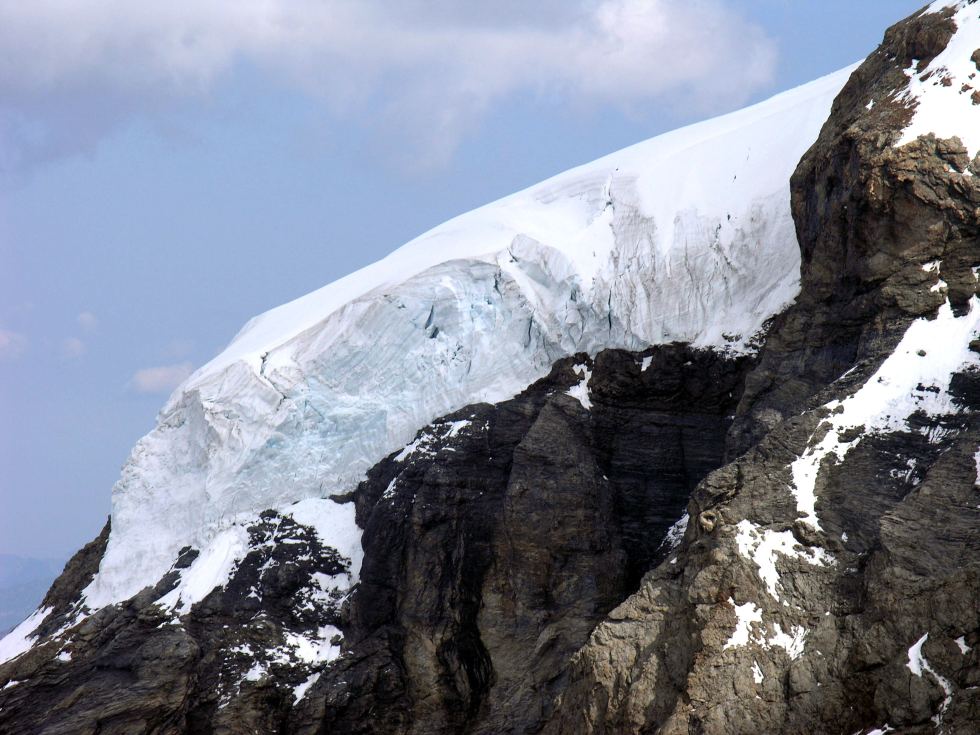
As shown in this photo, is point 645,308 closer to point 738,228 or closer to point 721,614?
point 738,228

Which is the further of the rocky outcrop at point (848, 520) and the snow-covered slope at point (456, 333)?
the snow-covered slope at point (456, 333)

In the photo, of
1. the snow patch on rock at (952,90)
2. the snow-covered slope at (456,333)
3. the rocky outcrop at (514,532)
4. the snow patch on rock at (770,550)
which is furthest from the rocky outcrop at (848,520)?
the snow-covered slope at (456,333)

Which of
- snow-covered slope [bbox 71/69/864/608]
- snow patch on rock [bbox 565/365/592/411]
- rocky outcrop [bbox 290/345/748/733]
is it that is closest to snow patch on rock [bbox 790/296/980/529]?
rocky outcrop [bbox 290/345/748/733]

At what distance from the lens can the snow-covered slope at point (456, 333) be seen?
37.4m

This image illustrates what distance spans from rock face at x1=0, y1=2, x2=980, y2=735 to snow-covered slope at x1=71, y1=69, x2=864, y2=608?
766 millimetres

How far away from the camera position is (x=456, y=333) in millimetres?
39062

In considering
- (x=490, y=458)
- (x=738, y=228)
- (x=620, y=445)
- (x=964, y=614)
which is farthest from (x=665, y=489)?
(x=964, y=614)

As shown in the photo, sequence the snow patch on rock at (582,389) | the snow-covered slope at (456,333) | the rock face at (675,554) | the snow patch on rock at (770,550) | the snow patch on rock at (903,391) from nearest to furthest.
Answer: the rock face at (675,554) < the snow patch on rock at (770,550) < the snow patch on rock at (903,391) < the snow patch on rock at (582,389) < the snow-covered slope at (456,333)

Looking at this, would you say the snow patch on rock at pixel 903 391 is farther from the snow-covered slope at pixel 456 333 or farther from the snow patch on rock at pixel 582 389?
the snow patch on rock at pixel 582 389

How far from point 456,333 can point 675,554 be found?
45.8 ft

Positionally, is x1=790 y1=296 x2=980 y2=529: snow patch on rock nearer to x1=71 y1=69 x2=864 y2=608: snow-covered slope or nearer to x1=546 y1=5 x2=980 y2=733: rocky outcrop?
x1=546 y1=5 x2=980 y2=733: rocky outcrop

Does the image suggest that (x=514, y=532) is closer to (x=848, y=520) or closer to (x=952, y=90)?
(x=848, y=520)

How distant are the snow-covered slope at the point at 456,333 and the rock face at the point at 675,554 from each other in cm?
77

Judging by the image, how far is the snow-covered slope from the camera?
37.4 m
